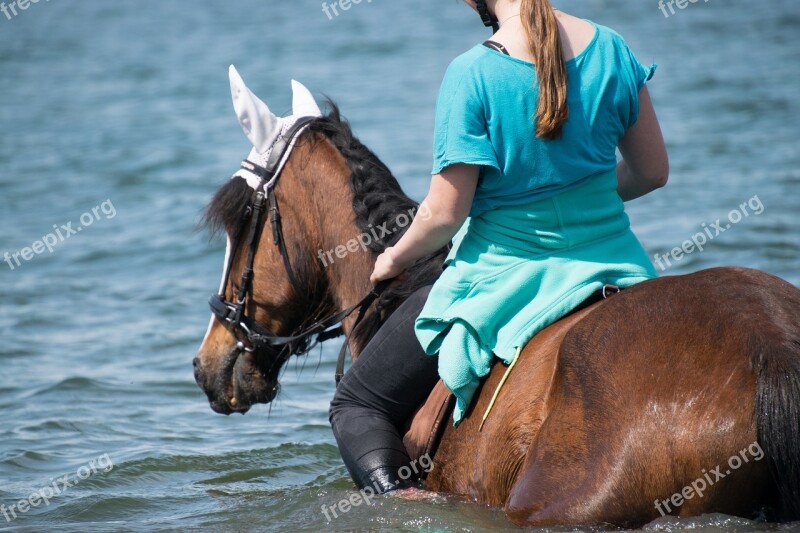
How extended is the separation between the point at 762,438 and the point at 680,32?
20.7 metres

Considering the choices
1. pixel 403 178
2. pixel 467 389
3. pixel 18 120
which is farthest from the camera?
pixel 18 120

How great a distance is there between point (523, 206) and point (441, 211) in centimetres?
27

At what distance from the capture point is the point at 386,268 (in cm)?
355

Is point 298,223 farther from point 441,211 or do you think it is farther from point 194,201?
point 194,201

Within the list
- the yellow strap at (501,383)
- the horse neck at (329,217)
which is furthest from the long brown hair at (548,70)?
the horse neck at (329,217)

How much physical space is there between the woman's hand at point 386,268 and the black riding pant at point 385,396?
12 centimetres

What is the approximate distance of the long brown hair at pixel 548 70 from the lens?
3002 millimetres

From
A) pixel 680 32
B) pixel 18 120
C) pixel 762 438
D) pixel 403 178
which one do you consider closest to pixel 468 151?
pixel 762 438

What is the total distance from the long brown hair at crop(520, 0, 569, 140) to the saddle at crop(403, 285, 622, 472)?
992 millimetres

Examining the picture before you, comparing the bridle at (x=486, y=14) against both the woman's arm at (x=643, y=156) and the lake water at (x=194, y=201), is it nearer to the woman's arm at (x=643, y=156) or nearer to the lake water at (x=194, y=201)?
the woman's arm at (x=643, y=156)

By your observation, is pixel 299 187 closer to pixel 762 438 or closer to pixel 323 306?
pixel 323 306

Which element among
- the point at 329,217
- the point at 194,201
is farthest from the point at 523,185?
the point at 194,201

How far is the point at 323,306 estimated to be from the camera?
4.20m

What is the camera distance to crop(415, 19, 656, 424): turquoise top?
3047 millimetres
